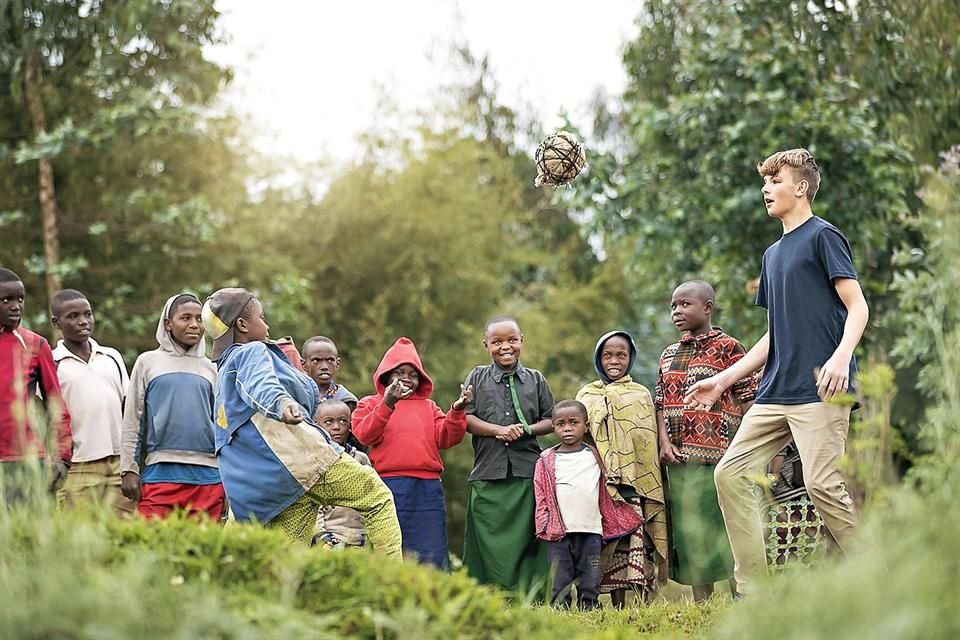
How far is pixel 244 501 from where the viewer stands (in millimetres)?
6379

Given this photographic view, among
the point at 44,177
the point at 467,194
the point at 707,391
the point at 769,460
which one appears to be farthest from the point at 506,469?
the point at 467,194

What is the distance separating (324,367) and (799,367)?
3.45 m

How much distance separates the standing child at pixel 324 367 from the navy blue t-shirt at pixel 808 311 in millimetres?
3215

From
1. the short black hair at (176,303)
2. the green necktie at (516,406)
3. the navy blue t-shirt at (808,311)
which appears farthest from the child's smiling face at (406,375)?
the navy blue t-shirt at (808,311)

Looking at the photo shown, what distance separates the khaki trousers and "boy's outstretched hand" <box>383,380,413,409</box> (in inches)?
82.5

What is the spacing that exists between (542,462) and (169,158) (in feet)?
45.3

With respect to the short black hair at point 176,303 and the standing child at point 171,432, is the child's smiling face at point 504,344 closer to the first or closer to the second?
the standing child at point 171,432

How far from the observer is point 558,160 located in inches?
320

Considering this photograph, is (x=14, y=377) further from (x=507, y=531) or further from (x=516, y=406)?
(x=507, y=531)

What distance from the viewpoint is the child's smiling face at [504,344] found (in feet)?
26.9

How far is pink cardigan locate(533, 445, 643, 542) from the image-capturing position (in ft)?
25.6

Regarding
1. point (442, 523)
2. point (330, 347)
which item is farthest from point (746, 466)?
point (330, 347)

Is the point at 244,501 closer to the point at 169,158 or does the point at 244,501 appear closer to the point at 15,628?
the point at 15,628

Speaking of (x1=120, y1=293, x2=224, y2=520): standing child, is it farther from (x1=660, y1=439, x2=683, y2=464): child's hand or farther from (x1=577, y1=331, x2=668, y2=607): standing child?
(x1=660, y1=439, x2=683, y2=464): child's hand
